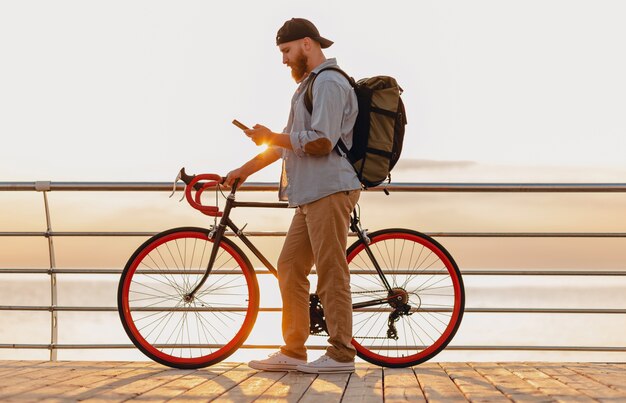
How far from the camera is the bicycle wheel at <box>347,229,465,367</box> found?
518 centimetres

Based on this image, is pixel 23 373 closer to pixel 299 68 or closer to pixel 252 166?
pixel 252 166

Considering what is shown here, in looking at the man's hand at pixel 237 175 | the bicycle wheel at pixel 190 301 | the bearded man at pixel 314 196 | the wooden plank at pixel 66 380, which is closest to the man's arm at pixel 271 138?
the bearded man at pixel 314 196

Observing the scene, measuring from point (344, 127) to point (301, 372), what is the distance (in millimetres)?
1302

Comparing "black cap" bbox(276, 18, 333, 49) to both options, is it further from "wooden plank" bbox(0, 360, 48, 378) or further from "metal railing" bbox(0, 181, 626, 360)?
"wooden plank" bbox(0, 360, 48, 378)

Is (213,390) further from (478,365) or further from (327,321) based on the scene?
(478,365)

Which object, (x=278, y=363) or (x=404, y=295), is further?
(x=404, y=295)

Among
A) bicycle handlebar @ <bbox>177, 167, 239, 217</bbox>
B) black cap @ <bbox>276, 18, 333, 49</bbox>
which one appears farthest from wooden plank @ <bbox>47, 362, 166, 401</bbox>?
black cap @ <bbox>276, 18, 333, 49</bbox>

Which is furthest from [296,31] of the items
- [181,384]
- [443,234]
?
[181,384]

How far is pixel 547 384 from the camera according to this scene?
4.51 meters

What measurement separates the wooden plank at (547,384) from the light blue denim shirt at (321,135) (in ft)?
4.24

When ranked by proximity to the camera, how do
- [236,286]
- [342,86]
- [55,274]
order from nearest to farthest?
[342,86], [236,286], [55,274]

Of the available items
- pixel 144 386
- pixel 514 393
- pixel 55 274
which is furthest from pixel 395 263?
pixel 55 274

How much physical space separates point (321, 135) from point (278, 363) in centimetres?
125

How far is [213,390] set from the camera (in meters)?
4.33
